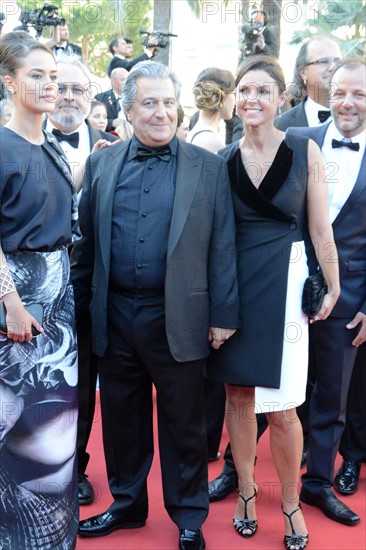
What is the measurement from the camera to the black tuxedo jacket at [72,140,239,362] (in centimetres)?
276

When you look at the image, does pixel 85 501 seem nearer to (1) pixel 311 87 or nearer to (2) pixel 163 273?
(2) pixel 163 273

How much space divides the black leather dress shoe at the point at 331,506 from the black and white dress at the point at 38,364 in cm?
115

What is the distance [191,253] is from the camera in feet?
9.11

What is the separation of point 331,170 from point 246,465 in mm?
1295

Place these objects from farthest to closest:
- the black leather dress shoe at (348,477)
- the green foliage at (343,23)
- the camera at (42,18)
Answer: the green foliage at (343,23), the camera at (42,18), the black leather dress shoe at (348,477)

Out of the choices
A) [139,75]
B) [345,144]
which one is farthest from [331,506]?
[139,75]

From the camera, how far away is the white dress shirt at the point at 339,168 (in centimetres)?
326

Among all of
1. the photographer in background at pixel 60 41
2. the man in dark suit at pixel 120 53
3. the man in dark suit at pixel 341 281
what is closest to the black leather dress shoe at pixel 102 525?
the man in dark suit at pixel 341 281

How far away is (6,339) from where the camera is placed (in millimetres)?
2527

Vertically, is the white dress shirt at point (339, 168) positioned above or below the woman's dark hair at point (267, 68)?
below

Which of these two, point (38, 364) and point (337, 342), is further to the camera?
point (337, 342)

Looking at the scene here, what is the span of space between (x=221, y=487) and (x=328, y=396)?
631 mm

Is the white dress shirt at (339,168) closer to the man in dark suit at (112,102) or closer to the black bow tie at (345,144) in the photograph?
the black bow tie at (345,144)

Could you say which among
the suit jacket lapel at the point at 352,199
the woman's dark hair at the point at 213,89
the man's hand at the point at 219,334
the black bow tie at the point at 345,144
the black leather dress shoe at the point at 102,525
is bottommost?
the black leather dress shoe at the point at 102,525
